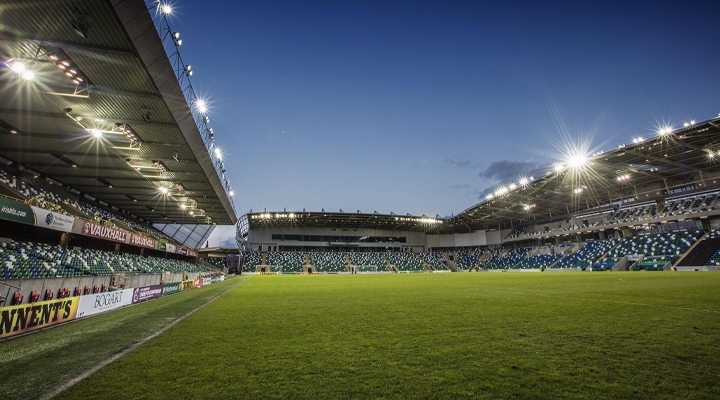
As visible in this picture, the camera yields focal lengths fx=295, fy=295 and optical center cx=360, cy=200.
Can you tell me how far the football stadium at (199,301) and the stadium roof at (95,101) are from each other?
0.08m

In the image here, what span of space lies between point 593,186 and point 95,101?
2099 inches

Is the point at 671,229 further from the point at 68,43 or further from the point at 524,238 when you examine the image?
the point at 68,43

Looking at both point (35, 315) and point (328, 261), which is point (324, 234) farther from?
point (35, 315)

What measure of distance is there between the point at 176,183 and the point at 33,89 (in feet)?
43.3

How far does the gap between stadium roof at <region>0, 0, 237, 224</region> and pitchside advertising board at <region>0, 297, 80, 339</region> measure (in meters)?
8.22

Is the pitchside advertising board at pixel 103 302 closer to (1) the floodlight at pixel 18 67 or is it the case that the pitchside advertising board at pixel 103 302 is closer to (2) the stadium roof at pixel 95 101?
(2) the stadium roof at pixel 95 101

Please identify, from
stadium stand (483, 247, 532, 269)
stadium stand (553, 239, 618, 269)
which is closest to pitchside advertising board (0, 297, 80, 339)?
stadium stand (553, 239, 618, 269)

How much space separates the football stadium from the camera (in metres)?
3.65

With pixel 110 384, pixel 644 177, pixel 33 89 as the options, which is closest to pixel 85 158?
pixel 33 89

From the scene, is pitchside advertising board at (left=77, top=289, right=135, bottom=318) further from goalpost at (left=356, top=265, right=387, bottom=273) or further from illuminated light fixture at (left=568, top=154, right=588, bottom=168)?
goalpost at (left=356, top=265, right=387, bottom=273)

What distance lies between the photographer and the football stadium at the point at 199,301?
12.0ft

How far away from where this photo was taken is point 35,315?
796 cm

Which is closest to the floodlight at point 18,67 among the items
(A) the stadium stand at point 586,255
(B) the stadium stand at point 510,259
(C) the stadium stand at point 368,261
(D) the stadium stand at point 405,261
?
(C) the stadium stand at point 368,261

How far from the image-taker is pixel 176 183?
25.3 metres
